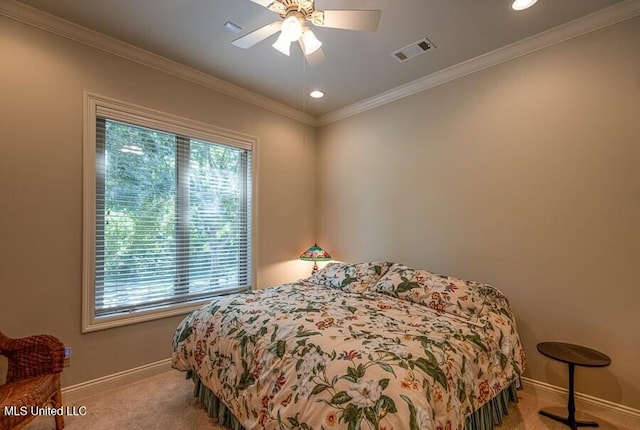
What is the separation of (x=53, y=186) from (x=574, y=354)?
3.92 m

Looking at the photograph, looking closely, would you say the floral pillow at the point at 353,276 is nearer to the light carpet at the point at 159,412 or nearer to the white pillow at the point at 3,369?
the light carpet at the point at 159,412

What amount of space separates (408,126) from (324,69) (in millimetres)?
1098

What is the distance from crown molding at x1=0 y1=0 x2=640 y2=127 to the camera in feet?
Answer: 7.02

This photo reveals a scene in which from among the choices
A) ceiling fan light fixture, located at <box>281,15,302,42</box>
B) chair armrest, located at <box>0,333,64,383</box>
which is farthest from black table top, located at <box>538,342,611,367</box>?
chair armrest, located at <box>0,333,64,383</box>

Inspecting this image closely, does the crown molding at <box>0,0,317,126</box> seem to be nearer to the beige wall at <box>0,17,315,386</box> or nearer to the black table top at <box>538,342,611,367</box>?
the beige wall at <box>0,17,315,386</box>

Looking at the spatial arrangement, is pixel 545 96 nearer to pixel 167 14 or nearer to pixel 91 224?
pixel 167 14

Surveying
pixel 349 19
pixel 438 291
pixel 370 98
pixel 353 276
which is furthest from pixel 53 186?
pixel 370 98

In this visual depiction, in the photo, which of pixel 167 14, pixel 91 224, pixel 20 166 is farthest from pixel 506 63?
pixel 20 166

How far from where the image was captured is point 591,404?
7.16 ft

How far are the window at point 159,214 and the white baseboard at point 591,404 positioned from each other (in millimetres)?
2876

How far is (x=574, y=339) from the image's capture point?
7.41 feet

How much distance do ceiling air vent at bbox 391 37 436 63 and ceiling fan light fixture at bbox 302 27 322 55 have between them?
104 centimetres

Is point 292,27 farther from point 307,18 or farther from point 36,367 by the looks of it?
point 36,367

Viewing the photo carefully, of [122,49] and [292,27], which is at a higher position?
[122,49]
